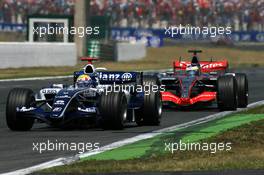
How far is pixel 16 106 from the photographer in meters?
15.5

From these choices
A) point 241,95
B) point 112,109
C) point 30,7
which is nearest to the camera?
point 112,109

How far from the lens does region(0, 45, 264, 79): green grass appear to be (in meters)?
39.2

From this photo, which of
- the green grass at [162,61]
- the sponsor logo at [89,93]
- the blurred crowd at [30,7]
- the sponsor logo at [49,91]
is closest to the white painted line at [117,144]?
the sponsor logo at [89,93]

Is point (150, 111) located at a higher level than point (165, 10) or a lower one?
lower

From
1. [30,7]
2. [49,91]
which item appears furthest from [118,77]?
[30,7]

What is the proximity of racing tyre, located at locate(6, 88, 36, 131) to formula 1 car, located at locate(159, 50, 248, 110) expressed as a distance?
5.32m

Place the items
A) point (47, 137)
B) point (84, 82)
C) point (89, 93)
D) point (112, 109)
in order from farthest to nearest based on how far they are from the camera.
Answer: point (84, 82) → point (89, 93) → point (112, 109) → point (47, 137)

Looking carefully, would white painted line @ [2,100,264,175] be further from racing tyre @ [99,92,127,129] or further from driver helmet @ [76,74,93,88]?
driver helmet @ [76,74,93,88]

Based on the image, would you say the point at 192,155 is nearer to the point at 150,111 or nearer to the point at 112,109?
the point at 112,109

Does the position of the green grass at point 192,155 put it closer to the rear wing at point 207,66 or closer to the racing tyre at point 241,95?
the racing tyre at point 241,95

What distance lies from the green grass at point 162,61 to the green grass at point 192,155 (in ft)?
71.0

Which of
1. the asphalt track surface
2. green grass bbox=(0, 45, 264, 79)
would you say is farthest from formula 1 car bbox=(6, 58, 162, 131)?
green grass bbox=(0, 45, 264, 79)

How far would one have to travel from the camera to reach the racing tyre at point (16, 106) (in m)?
15.5

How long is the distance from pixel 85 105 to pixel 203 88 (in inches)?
226
